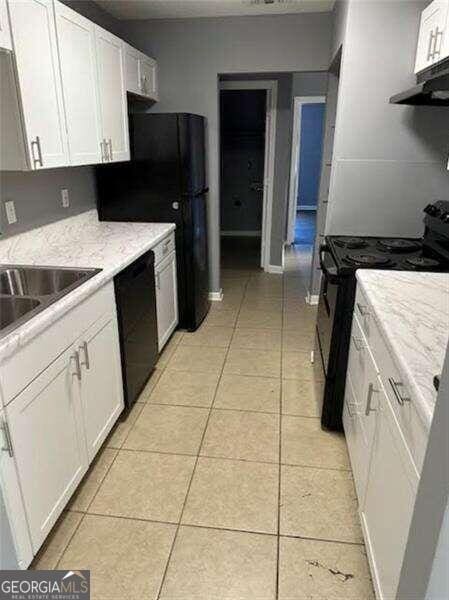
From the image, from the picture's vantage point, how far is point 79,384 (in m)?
1.76

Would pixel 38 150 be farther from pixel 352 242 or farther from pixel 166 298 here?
pixel 352 242

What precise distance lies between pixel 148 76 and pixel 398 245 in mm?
2402

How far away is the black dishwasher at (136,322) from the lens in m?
2.23

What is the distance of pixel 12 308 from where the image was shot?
5.63 ft

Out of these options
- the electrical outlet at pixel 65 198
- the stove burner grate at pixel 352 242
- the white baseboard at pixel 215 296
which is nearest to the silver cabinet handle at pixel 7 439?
the electrical outlet at pixel 65 198

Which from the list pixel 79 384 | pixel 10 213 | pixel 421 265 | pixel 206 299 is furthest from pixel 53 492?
pixel 206 299

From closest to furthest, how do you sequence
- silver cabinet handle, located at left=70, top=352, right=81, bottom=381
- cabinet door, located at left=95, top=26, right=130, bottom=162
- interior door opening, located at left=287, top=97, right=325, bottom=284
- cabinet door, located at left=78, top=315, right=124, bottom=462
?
silver cabinet handle, located at left=70, top=352, right=81, bottom=381
cabinet door, located at left=78, top=315, right=124, bottom=462
cabinet door, located at left=95, top=26, right=130, bottom=162
interior door opening, located at left=287, top=97, right=325, bottom=284

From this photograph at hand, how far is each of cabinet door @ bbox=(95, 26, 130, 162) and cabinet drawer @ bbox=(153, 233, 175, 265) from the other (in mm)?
641

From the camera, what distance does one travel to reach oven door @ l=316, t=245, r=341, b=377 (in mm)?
2045

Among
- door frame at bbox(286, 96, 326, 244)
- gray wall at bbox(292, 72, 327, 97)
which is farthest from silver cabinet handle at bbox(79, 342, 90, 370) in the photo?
gray wall at bbox(292, 72, 327, 97)

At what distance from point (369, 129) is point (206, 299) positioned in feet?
6.50

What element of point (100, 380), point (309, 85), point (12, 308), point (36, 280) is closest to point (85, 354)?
point (100, 380)

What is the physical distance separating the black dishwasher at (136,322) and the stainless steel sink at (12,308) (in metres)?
0.50

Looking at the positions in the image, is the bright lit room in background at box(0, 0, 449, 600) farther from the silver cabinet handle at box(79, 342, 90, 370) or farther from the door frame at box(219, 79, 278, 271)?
the door frame at box(219, 79, 278, 271)
